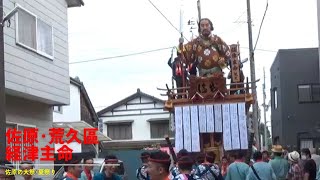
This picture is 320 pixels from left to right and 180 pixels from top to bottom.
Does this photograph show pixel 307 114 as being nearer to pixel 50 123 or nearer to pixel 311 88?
pixel 311 88

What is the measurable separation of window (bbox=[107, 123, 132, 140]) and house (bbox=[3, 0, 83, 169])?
81.4 ft

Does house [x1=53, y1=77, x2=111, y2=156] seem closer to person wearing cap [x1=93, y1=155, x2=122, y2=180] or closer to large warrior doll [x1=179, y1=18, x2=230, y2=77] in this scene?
large warrior doll [x1=179, y1=18, x2=230, y2=77]

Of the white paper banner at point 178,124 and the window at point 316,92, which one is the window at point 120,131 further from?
the white paper banner at point 178,124

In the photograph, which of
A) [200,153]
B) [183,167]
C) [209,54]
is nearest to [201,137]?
[200,153]

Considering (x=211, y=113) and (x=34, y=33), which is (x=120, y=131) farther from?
(x=211, y=113)

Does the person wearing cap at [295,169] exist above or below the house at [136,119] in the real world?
below

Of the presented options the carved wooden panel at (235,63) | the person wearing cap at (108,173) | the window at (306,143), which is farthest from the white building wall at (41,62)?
the window at (306,143)

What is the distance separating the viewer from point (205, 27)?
14.1 metres

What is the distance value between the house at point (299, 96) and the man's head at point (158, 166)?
2752cm

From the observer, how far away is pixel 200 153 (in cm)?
1352

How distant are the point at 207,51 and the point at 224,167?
3.20 m

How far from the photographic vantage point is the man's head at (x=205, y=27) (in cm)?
1404

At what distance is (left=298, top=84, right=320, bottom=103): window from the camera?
105 ft

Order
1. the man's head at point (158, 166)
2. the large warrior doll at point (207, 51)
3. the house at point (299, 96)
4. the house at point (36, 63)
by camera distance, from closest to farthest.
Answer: the man's head at point (158, 166) → the large warrior doll at point (207, 51) → the house at point (36, 63) → the house at point (299, 96)
